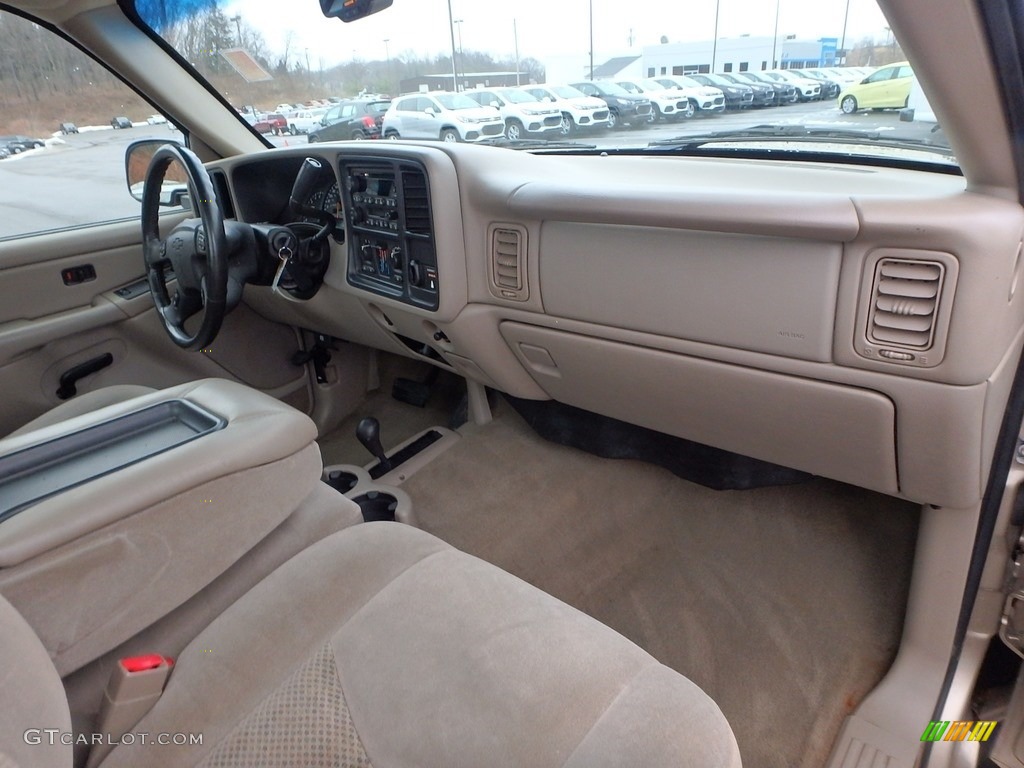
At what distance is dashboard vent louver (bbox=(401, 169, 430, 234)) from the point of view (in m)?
1.76

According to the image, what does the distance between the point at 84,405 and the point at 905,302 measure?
1.75 meters

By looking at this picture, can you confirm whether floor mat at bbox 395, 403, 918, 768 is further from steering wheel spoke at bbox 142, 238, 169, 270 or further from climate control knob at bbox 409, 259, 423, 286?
steering wheel spoke at bbox 142, 238, 169, 270

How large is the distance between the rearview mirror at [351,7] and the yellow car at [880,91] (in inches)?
39.1

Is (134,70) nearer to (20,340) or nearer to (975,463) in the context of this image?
(20,340)

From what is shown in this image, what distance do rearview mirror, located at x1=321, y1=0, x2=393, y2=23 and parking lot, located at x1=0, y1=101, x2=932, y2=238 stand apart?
642mm

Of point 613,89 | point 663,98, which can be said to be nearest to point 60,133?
point 613,89

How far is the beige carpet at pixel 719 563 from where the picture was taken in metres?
1.57

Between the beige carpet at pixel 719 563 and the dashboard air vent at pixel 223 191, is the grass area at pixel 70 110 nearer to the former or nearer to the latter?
the dashboard air vent at pixel 223 191

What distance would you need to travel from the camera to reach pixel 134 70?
2.30 metres

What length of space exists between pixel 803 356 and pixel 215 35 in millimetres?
2114

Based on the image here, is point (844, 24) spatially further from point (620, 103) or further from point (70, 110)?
point (70, 110)

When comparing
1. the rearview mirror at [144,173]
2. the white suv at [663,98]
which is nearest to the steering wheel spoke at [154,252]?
the rearview mirror at [144,173]

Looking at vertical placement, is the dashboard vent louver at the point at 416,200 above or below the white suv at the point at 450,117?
below

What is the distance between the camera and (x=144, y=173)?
233 cm
